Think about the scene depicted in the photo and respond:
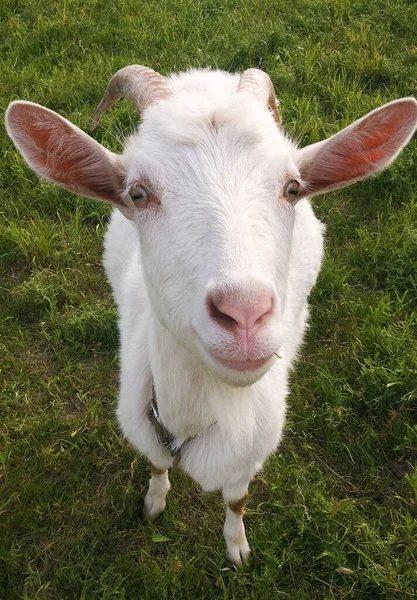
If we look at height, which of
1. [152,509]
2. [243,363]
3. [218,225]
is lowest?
[152,509]

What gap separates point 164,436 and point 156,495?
73cm

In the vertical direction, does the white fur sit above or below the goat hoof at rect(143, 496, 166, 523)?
above

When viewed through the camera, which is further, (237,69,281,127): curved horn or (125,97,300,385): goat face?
(237,69,281,127): curved horn

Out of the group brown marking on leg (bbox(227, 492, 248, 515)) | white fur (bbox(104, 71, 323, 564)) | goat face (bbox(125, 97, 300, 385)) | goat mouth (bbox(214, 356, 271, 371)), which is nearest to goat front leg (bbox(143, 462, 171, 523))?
white fur (bbox(104, 71, 323, 564))

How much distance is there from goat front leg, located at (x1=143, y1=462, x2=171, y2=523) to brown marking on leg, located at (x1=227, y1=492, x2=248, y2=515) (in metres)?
0.40

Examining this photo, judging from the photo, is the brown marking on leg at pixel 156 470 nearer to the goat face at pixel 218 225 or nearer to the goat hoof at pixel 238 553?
the goat hoof at pixel 238 553

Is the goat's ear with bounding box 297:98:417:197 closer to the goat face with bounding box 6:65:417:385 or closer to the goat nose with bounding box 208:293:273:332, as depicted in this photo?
the goat face with bounding box 6:65:417:385

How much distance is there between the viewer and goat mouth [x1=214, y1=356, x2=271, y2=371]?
68.3 inches

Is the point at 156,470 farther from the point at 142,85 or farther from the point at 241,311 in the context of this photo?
the point at 142,85

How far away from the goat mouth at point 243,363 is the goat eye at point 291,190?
648 millimetres

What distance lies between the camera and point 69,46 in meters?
5.80

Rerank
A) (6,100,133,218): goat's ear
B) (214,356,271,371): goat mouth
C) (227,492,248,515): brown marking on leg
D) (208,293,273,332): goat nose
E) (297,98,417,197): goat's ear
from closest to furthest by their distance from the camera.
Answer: (208,293,273,332): goat nose < (214,356,271,371): goat mouth < (6,100,133,218): goat's ear < (297,98,417,197): goat's ear < (227,492,248,515): brown marking on leg

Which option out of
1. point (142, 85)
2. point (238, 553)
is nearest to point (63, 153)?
point (142, 85)

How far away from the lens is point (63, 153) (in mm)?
2137
